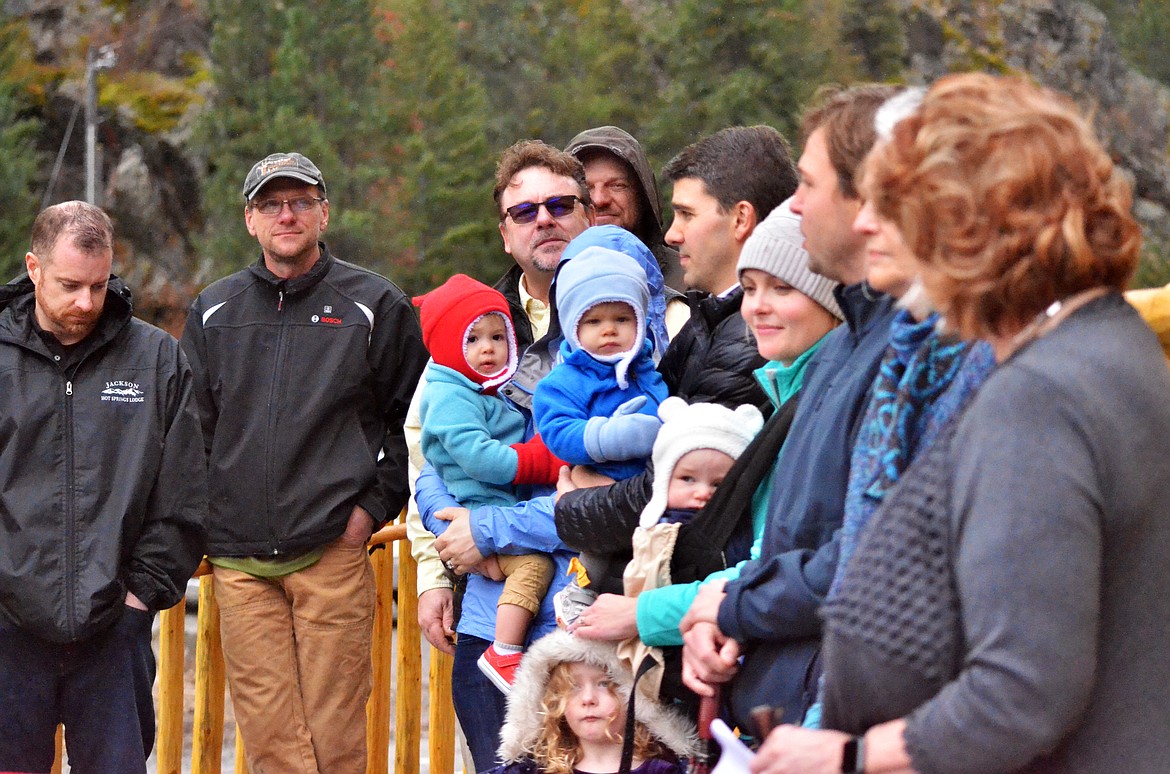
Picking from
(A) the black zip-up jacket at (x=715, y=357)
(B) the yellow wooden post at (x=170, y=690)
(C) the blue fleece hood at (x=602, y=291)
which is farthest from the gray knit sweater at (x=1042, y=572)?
(B) the yellow wooden post at (x=170, y=690)

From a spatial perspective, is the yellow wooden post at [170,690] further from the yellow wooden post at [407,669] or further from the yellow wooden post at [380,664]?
the yellow wooden post at [407,669]

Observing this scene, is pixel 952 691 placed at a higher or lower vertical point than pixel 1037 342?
lower

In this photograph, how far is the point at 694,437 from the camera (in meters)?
2.86

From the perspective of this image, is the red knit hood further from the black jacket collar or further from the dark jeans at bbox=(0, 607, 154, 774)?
the dark jeans at bbox=(0, 607, 154, 774)

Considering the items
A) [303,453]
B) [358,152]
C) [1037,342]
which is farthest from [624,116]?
[1037,342]

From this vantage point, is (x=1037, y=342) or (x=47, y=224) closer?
(x=1037, y=342)

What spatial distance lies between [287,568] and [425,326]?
1.08m

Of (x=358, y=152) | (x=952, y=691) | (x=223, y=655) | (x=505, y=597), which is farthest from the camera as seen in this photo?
(x=358, y=152)

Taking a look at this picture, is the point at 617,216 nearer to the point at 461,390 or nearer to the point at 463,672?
the point at 461,390

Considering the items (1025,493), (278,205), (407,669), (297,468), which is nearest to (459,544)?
(297,468)

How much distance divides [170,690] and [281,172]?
182 centimetres

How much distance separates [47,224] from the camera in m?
4.24

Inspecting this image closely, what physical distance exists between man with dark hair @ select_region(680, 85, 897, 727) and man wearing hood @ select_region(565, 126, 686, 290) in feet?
6.43

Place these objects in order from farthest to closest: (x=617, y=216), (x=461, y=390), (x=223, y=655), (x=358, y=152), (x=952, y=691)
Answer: (x=358, y=152)
(x=223, y=655)
(x=617, y=216)
(x=461, y=390)
(x=952, y=691)
